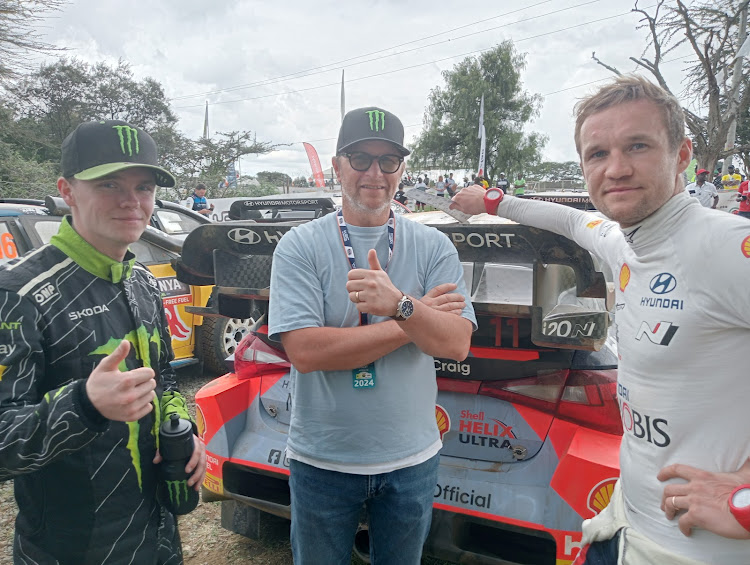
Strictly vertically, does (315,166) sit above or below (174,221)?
above

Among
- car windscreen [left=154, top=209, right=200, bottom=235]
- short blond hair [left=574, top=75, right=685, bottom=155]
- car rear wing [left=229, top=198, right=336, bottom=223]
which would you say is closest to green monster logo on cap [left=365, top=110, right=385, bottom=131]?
short blond hair [left=574, top=75, right=685, bottom=155]

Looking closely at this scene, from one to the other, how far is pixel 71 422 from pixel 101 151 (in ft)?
2.54

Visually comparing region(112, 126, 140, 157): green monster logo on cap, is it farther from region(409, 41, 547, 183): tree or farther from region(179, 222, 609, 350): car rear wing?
region(409, 41, 547, 183): tree

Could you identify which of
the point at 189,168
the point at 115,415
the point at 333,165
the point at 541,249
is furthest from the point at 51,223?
the point at 189,168

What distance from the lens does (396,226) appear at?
196 centimetres

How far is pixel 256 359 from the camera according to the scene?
9.18ft

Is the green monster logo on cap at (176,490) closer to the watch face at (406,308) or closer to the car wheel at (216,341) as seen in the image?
the watch face at (406,308)

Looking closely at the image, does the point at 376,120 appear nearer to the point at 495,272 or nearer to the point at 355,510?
the point at 495,272

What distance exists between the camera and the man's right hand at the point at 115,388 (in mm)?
1261

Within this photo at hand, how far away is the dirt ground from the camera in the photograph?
2885 millimetres

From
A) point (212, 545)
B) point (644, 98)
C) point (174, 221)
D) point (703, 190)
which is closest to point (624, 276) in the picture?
point (644, 98)

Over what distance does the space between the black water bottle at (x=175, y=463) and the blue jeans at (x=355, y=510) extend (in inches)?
15.0

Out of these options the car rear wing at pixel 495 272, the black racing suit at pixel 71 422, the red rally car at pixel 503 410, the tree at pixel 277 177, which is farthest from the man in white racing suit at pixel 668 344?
the tree at pixel 277 177

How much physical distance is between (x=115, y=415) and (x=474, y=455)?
5.10ft
